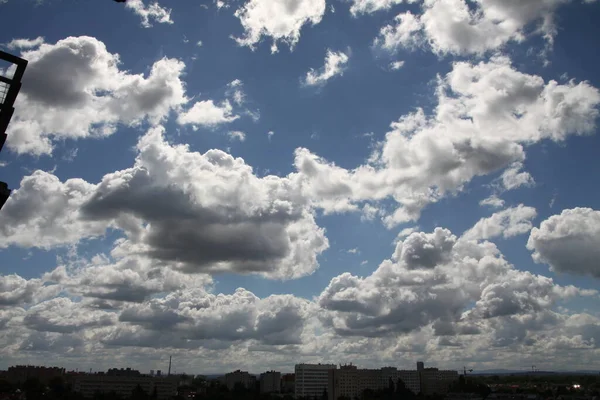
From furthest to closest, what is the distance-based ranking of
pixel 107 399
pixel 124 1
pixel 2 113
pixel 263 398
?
pixel 263 398, pixel 107 399, pixel 124 1, pixel 2 113

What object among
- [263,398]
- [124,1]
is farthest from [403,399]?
[124,1]

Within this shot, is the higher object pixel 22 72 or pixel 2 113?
pixel 22 72

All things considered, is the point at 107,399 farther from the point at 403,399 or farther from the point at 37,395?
the point at 403,399

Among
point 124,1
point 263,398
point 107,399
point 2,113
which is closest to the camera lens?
point 2,113

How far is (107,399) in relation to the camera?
180125 mm

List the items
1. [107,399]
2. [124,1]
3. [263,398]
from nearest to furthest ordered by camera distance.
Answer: [124,1]
[107,399]
[263,398]

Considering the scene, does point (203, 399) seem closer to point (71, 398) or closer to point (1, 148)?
point (71, 398)

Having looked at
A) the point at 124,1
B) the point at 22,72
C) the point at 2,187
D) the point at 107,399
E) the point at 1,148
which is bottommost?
the point at 107,399

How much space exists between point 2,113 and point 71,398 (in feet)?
575

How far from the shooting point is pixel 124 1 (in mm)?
45156

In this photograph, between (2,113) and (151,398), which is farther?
(151,398)

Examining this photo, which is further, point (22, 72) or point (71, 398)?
point (71, 398)

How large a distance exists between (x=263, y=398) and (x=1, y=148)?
175213 mm

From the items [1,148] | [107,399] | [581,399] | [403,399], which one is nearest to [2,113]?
[1,148]
